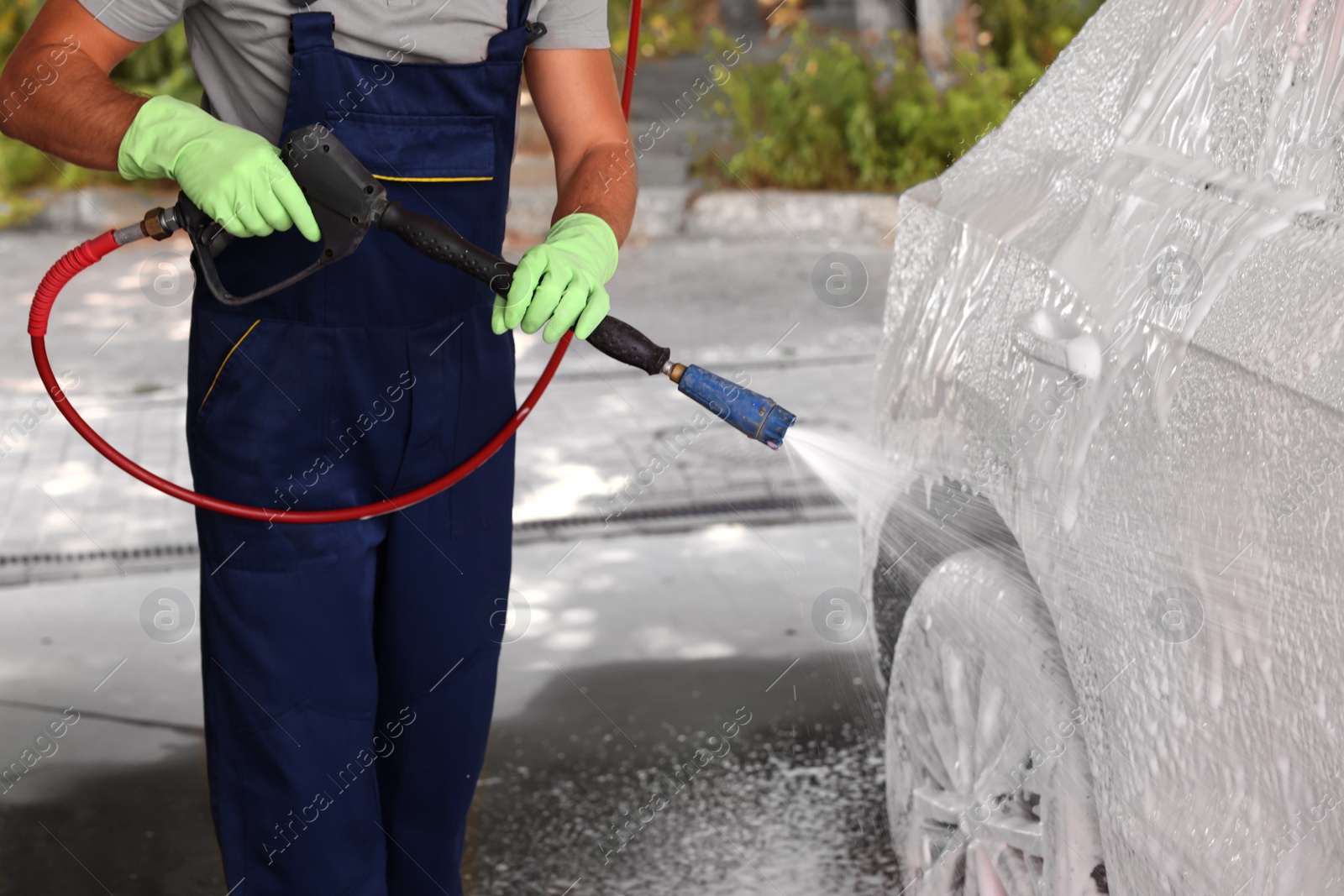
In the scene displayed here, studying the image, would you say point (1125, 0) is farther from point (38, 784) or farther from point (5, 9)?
point (5, 9)

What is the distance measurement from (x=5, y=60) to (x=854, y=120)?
5090mm

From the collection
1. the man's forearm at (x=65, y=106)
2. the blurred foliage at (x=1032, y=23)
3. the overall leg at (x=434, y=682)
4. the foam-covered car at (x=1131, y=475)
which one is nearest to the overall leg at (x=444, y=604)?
the overall leg at (x=434, y=682)

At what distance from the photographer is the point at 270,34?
1.96m

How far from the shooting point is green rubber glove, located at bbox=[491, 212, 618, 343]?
1.95 m

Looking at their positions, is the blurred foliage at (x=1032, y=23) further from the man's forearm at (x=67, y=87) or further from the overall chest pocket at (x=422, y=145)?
the man's forearm at (x=67, y=87)

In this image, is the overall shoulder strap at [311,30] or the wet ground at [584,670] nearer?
the overall shoulder strap at [311,30]

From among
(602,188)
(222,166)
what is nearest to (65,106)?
(222,166)

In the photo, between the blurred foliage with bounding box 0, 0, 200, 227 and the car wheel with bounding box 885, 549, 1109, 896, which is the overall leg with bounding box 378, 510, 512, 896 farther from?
the blurred foliage with bounding box 0, 0, 200, 227

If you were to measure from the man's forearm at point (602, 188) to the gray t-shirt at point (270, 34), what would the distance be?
0.87 ft

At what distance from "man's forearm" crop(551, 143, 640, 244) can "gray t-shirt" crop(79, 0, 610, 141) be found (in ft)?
0.87

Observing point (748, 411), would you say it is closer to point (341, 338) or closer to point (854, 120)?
point (341, 338)

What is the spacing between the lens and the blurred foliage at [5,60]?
871 cm

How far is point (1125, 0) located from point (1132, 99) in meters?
0.24

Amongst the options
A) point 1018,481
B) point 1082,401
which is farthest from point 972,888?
point 1082,401
